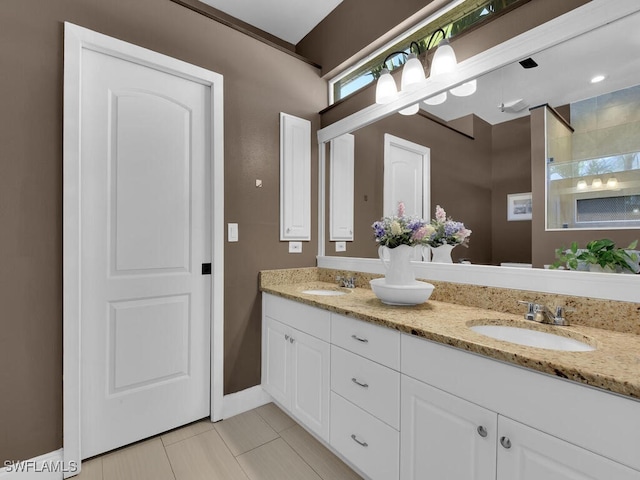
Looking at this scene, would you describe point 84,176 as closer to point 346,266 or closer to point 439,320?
point 346,266

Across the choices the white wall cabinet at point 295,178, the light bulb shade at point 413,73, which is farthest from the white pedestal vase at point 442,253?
the white wall cabinet at point 295,178

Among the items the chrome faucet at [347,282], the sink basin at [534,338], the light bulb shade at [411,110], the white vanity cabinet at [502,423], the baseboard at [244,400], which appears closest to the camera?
the white vanity cabinet at [502,423]

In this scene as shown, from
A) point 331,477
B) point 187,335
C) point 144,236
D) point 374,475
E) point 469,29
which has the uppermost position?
point 469,29

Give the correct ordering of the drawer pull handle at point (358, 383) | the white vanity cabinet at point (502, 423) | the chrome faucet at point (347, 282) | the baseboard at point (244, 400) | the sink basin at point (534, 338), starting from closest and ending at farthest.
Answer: the white vanity cabinet at point (502, 423) < the sink basin at point (534, 338) < the drawer pull handle at point (358, 383) < the baseboard at point (244, 400) < the chrome faucet at point (347, 282)

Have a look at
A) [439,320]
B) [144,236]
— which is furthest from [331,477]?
[144,236]

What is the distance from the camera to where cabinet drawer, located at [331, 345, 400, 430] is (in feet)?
4.04

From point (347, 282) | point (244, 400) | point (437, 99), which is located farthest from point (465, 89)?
point (244, 400)

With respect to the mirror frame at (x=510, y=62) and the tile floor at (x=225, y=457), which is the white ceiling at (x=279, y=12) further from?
the tile floor at (x=225, y=457)

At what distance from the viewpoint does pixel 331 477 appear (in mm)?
1541

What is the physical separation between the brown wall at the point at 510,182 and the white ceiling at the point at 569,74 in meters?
0.08

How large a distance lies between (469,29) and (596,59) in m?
0.59

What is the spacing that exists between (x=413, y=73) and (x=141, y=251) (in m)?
1.83

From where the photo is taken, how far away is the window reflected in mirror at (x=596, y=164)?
3.59 ft

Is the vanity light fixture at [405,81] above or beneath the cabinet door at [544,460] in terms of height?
→ above
